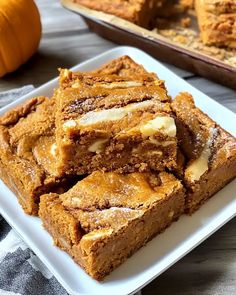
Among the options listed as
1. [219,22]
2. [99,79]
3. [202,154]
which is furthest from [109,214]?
[219,22]

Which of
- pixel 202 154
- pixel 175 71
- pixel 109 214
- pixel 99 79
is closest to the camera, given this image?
pixel 109 214

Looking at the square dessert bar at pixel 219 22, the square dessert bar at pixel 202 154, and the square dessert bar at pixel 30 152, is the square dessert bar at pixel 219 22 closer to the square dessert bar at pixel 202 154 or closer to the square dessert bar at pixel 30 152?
the square dessert bar at pixel 202 154

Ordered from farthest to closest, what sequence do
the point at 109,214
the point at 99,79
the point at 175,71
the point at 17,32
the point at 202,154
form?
the point at 175,71, the point at 17,32, the point at 99,79, the point at 202,154, the point at 109,214

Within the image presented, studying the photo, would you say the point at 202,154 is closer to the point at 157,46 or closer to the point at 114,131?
the point at 114,131

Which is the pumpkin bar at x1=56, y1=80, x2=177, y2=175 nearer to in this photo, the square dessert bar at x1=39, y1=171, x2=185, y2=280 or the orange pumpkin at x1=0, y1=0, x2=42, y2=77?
the square dessert bar at x1=39, y1=171, x2=185, y2=280

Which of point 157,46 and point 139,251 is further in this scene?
point 157,46

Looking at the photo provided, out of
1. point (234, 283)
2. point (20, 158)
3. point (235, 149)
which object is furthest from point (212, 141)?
point (20, 158)

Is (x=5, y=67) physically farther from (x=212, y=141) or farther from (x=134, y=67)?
(x=212, y=141)
